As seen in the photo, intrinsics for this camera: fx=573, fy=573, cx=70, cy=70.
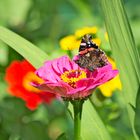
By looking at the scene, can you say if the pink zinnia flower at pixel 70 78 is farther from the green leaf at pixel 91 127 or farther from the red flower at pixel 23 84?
the red flower at pixel 23 84

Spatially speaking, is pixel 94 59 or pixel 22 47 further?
pixel 22 47

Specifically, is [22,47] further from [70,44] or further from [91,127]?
[70,44]

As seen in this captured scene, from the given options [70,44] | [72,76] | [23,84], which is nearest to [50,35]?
[23,84]

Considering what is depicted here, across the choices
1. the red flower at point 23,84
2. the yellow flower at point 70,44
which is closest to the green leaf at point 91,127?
the yellow flower at point 70,44

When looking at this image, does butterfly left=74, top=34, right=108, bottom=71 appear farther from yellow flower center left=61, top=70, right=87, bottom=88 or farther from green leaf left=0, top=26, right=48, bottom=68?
green leaf left=0, top=26, right=48, bottom=68

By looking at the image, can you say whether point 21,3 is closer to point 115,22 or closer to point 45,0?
point 45,0
